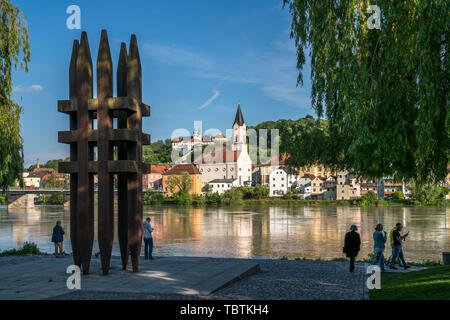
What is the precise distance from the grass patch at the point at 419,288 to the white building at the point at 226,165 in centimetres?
11947

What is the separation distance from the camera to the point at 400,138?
28.3 ft

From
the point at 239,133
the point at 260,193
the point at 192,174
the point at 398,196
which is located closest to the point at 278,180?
the point at 260,193

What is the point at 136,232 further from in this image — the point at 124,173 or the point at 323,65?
the point at 323,65

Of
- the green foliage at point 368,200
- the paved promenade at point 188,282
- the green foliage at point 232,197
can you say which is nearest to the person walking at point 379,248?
the paved promenade at point 188,282

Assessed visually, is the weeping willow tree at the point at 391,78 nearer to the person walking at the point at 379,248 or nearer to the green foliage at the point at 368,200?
the person walking at the point at 379,248

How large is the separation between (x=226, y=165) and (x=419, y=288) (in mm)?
125426

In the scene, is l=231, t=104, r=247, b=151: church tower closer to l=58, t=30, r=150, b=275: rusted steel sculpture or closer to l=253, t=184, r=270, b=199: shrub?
l=253, t=184, r=270, b=199: shrub

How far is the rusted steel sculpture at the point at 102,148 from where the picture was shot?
491 inches

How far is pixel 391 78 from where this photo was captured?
8914 mm

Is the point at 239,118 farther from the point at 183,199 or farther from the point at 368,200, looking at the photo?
the point at 368,200

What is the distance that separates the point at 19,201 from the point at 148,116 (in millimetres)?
85788

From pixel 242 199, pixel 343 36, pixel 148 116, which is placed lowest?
pixel 242 199
